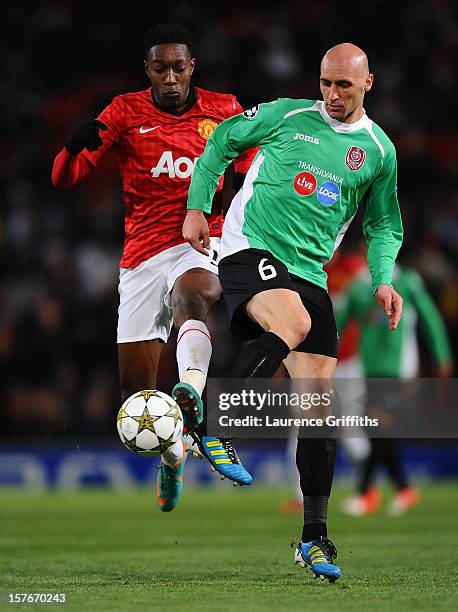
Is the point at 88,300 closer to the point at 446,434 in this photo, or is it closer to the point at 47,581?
the point at 446,434

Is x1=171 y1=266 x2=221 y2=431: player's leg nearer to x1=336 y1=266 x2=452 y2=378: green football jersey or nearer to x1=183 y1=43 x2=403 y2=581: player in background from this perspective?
x1=183 y1=43 x2=403 y2=581: player in background

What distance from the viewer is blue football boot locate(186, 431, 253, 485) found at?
5965mm

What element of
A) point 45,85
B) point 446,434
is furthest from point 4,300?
point 446,434

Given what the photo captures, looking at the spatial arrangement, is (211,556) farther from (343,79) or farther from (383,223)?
(343,79)

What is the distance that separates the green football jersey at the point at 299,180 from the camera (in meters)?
5.73

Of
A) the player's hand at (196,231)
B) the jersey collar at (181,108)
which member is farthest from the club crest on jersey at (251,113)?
the jersey collar at (181,108)

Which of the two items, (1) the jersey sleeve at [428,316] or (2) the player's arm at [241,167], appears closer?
(2) the player's arm at [241,167]

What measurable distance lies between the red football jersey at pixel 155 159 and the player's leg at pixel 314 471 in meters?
1.32

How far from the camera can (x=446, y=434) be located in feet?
44.5

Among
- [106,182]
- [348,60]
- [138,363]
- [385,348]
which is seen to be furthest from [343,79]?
[106,182]

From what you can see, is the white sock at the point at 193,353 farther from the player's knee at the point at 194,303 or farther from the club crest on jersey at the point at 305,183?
the club crest on jersey at the point at 305,183

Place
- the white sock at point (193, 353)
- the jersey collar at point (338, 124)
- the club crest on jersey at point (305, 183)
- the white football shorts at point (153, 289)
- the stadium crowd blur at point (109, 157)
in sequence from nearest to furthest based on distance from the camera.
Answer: the club crest on jersey at point (305, 183), the jersey collar at point (338, 124), the white sock at point (193, 353), the white football shorts at point (153, 289), the stadium crowd blur at point (109, 157)

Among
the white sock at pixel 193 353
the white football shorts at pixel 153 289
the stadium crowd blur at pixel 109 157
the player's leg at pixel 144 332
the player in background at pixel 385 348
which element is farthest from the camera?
the stadium crowd blur at pixel 109 157

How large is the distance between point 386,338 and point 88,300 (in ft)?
13.0
